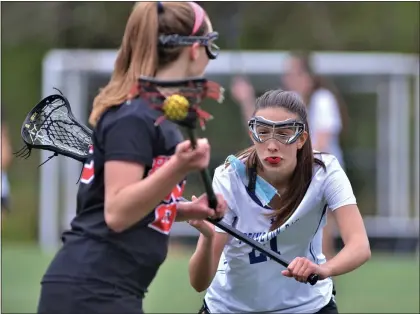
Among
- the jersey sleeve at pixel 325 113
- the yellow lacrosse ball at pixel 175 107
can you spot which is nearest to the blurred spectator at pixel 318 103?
the jersey sleeve at pixel 325 113

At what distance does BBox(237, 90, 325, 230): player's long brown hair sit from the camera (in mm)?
4555

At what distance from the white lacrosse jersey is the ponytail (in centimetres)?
107

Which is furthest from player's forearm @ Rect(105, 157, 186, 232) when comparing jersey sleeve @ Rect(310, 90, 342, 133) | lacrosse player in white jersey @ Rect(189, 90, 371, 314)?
jersey sleeve @ Rect(310, 90, 342, 133)

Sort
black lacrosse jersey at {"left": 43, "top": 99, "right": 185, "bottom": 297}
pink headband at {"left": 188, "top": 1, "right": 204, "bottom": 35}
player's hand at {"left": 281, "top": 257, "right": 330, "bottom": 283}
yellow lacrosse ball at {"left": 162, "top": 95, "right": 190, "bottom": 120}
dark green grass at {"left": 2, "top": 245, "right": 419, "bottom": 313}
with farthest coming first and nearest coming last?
1. dark green grass at {"left": 2, "top": 245, "right": 419, "bottom": 313}
2. player's hand at {"left": 281, "top": 257, "right": 330, "bottom": 283}
3. pink headband at {"left": 188, "top": 1, "right": 204, "bottom": 35}
4. black lacrosse jersey at {"left": 43, "top": 99, "right": 185, "bottom": 297}
5. yellow lacrosse ball at {"left": 162, "top": 95, "right": 190, "bottom": 120}

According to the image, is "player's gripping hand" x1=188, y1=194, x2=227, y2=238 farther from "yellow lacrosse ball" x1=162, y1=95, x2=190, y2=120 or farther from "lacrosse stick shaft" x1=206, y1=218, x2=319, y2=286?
"yellow lacrosse ball" x1=162, y1=95, x2=190, y2=120

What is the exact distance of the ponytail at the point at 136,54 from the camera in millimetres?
3578

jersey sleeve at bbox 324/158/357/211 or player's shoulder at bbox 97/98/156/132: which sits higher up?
player's shoulder at bbox 97/98/156/132

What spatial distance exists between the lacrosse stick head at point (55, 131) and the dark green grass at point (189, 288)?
3911mm

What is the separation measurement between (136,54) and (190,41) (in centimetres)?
19

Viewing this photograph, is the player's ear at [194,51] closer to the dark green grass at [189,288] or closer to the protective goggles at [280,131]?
the protective goggles at [280,131]

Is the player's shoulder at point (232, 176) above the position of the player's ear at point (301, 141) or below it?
below

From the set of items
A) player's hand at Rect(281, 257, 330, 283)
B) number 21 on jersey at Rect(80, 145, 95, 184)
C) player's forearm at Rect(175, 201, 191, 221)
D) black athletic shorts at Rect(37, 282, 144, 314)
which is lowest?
player's hand at Rect(281, 257, 330, 283)

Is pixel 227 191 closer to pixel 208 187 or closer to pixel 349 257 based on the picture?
pixel 349 257

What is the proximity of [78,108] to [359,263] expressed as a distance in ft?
45.4
